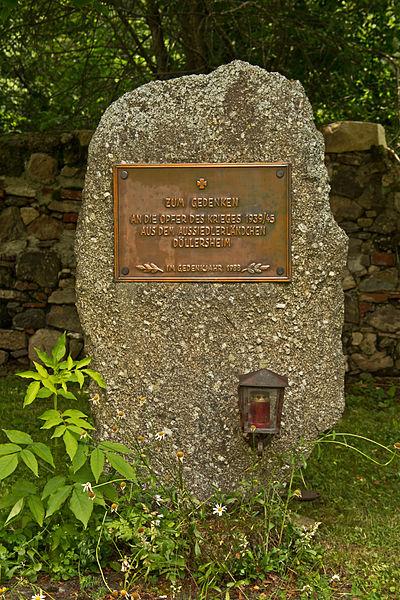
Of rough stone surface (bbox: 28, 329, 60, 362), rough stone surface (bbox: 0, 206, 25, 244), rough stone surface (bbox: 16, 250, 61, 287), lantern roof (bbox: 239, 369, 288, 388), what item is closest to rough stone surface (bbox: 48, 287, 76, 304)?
rough stone surface (bbox: 16, 250, 61, 287)

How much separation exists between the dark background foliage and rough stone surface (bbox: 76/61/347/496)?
10.1 feet

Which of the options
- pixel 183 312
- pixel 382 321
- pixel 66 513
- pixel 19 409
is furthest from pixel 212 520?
pixel 382 321

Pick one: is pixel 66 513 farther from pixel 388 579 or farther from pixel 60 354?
pixel 388 579

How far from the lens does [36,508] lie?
2.97 meters

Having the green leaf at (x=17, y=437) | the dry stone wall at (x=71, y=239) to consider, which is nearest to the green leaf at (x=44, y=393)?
the green leaf at (x=17, y=437)

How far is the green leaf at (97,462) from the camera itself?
111 inches

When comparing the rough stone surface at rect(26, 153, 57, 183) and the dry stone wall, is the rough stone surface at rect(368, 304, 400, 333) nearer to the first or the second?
the dry stone wall

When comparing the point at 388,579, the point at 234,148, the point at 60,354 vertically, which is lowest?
the point at 388,579

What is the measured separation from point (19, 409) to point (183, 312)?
7.79ft

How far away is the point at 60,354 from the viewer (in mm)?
3119

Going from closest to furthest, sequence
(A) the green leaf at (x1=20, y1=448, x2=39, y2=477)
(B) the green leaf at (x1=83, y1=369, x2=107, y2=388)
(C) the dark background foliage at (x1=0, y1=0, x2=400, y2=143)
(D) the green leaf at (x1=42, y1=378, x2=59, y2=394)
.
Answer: (A) the green leaf at (x1=20, y1=448, x2=39, y2=477) < (D) the green leaf at (x1=42, y1=378, x2=59, y2=394) < (B) the green leaf at (x1=83, y1=369, x2=107, y2=388) < (C) the dark background foliage at (x1=0, y1=0, x2=400, y2=143)

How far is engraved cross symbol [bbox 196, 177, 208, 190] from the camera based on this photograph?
11.2 ft

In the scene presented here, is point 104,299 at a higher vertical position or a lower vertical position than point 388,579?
higher

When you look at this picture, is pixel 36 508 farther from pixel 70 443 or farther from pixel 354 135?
pixel 354 135
